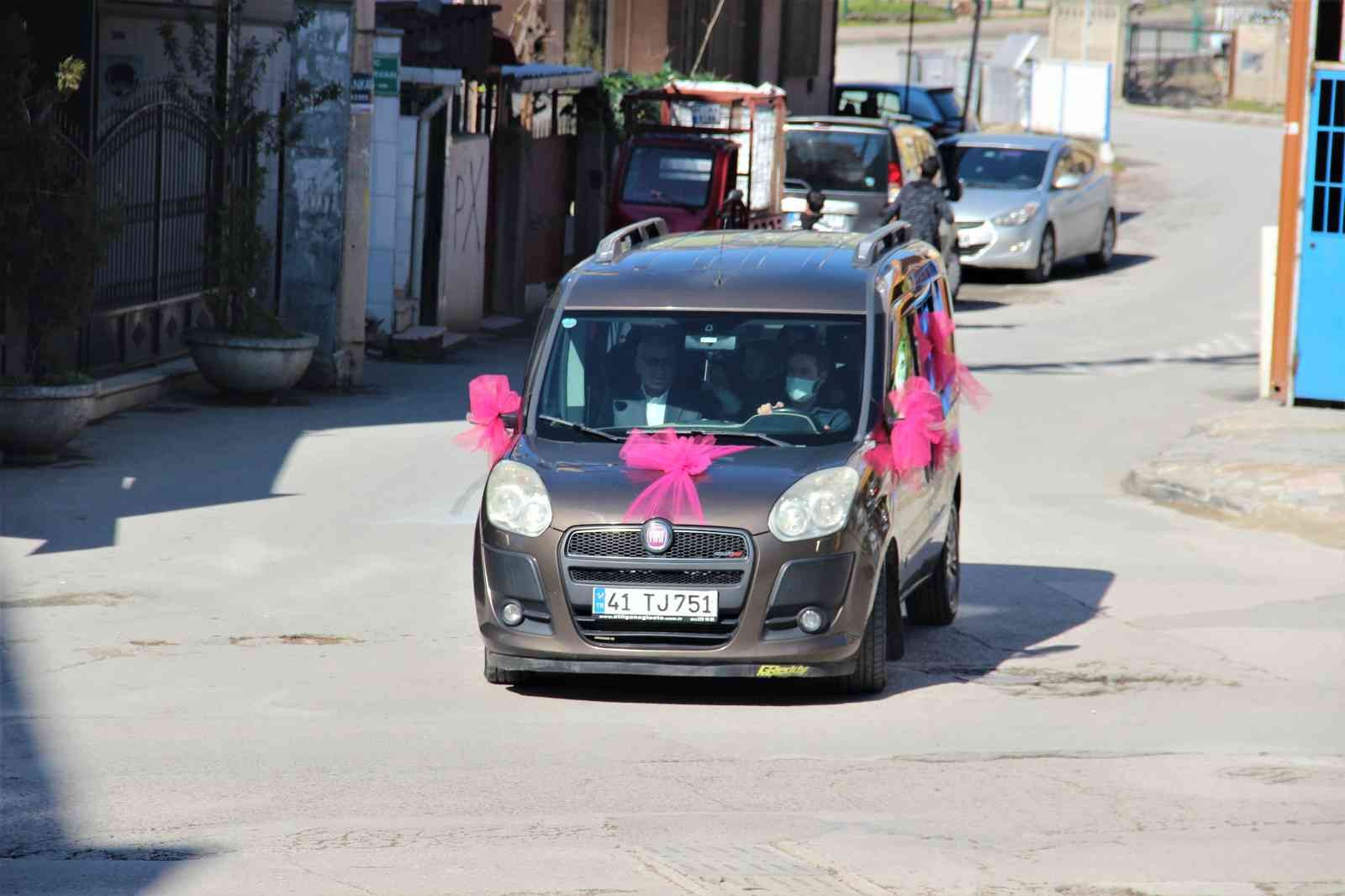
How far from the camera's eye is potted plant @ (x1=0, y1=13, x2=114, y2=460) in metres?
13.8

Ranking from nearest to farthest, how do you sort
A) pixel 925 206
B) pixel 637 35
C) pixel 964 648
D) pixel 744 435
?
A: pixel 744 435, pixel 964 648, pixel 925 206, pixel 637 35

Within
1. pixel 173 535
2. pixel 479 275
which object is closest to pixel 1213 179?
pixel 479 275

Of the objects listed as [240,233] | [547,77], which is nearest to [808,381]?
[240,233]

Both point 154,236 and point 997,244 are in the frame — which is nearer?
point 154,236

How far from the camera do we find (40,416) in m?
13.7

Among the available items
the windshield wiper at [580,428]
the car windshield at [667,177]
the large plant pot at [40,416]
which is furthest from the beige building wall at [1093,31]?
the windshield wiper at [580,428]

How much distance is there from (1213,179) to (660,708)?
36.6 meters

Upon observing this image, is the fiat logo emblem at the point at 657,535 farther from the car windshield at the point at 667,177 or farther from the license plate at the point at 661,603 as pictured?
the car windshield at the point at 667,177

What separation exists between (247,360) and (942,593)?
8023 millimetres

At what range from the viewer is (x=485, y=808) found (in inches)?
277

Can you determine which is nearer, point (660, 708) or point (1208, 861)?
point (1208, 861)

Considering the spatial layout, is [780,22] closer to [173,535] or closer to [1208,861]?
[173,535]

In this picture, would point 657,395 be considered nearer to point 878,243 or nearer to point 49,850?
point 878,243

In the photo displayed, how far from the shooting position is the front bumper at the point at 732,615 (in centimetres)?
824
